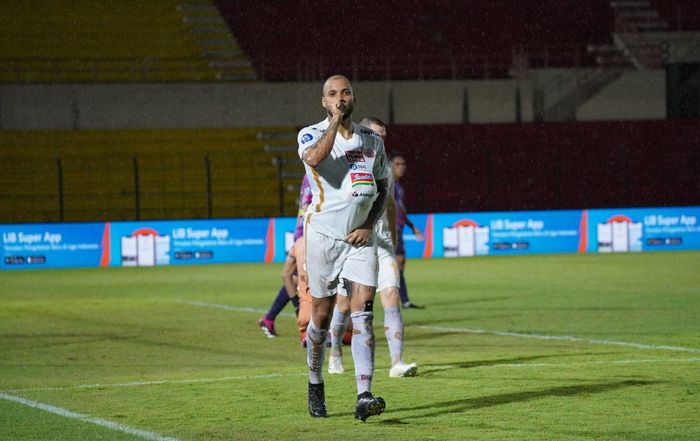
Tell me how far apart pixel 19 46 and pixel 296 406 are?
33.1 metres

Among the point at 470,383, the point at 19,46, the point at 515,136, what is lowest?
the point at 470,383

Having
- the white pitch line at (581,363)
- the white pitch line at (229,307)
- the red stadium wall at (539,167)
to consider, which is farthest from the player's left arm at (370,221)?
the red stadium wall at (539,167)

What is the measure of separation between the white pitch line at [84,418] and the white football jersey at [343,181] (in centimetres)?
176

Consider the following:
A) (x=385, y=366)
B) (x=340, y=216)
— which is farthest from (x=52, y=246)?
(x=340, y=216)

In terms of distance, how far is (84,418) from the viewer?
883cm

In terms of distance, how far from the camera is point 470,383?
1042 cm

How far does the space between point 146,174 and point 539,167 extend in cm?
1186

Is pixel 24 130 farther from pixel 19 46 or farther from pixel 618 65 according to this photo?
pixel 618 65

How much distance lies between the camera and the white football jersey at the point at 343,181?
27.8ft

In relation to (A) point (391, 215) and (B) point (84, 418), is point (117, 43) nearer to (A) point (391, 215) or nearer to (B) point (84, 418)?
(A) point (391, 215)

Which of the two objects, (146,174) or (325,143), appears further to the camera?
(146,174)

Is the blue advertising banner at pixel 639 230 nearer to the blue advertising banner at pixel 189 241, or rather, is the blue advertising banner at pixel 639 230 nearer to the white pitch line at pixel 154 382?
the blue advertising banner at pixel 189 241

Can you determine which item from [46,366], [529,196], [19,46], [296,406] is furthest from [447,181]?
[296,406]

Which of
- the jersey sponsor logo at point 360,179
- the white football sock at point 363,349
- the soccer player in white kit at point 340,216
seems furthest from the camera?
the white football sock at point 363,349
